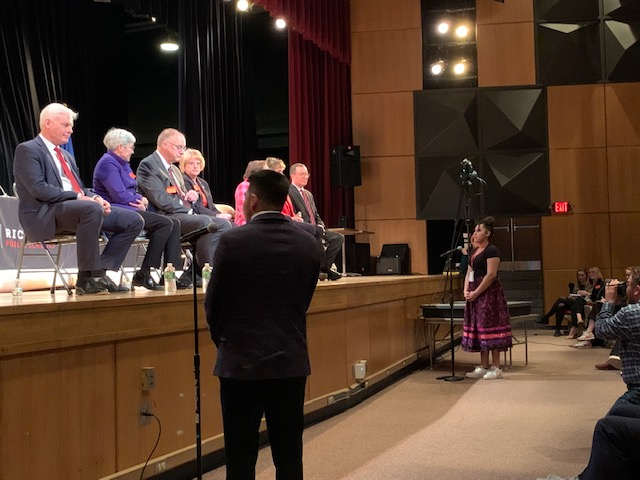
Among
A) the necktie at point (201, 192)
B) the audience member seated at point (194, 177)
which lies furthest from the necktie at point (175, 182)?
the necktie at point (201, 192)

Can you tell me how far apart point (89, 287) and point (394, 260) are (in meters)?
6.98

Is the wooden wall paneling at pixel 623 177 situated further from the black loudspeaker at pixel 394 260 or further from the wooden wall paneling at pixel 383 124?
the black loudspeaker at pixel 394 260

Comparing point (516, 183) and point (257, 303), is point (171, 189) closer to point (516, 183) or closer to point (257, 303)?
point (257, 303)

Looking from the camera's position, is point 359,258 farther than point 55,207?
Yes

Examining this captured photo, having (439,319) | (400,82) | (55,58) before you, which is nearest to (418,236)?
(400,82)

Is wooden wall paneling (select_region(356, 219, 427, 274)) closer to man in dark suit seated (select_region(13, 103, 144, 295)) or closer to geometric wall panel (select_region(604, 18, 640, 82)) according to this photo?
geometric wall panel (select_region(604, 18, 640, 82))

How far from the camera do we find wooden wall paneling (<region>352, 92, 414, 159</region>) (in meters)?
10.9

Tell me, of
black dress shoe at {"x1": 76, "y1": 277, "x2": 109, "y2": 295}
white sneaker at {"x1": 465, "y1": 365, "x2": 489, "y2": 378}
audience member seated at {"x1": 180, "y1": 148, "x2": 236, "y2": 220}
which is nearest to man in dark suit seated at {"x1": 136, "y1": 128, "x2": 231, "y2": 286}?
audience member seated at {"x1": 180, "y1": 148, "x2": 236, "y2": 220}

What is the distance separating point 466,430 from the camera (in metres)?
4.19

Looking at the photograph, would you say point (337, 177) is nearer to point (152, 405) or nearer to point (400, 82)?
point (400, 82)

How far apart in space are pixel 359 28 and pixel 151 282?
299 inches

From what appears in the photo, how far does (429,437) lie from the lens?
159 inches

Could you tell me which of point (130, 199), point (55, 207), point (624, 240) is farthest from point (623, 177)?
point (55, 207)

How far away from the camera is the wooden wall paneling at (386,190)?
35.5 ft
